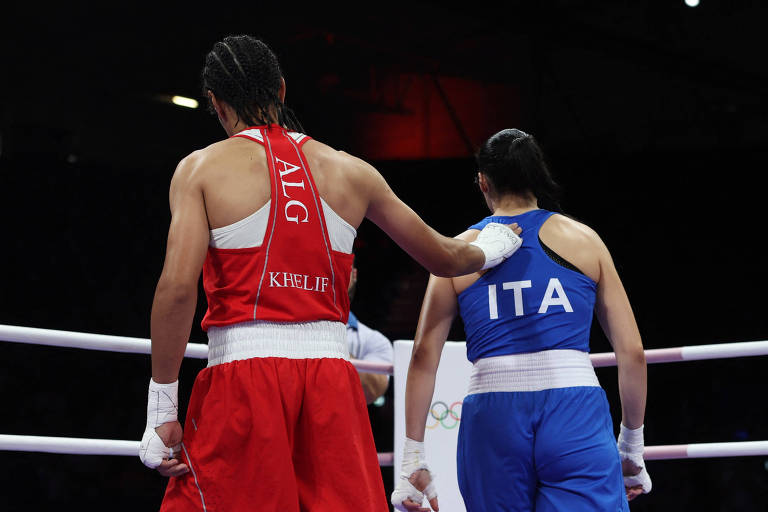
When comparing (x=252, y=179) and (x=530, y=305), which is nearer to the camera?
(x=252, y=179)

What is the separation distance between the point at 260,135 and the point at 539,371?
74cm

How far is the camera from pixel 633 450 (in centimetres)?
194

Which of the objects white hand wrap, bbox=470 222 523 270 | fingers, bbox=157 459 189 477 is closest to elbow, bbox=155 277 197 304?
fingers, bbox=157 459 189 477

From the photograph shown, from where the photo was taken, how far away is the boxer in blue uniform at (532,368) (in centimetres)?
165

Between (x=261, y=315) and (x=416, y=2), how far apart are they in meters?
5.69

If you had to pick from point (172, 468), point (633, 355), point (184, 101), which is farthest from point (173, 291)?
point (184, 101)

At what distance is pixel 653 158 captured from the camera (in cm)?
670

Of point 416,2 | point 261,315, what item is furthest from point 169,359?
point 416,2

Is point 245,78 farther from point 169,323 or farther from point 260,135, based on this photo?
point 169,323

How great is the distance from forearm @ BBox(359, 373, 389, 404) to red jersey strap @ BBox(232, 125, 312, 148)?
204 cm

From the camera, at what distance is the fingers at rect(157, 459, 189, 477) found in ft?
4.35

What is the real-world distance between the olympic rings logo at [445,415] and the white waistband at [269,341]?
99 centimetres

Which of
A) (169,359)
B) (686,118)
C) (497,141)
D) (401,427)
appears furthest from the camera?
(686,118)

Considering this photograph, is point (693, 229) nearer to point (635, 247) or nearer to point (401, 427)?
point (635, 247)
